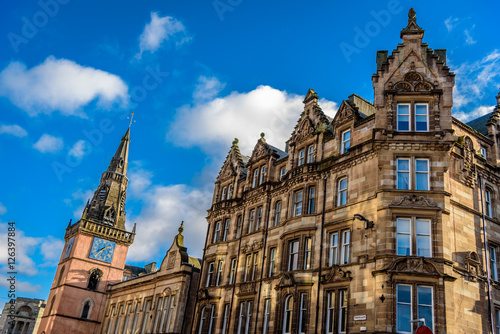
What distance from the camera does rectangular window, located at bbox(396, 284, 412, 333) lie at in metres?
22.8

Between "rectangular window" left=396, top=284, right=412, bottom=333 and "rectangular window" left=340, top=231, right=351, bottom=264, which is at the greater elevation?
"rectangular window" left=340, top=231, right=351, bottom=264

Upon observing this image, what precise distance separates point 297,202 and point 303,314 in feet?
25.1

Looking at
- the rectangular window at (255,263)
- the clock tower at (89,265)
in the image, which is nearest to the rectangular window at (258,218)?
the rectangular window at (255,263)

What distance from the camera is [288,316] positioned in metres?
29.2

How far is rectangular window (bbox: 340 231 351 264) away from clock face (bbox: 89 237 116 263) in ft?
144

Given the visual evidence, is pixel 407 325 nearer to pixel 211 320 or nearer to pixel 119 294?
pixel 211 320

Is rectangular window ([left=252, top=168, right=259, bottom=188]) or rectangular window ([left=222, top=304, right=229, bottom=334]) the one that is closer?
rectangular window ([left=222, top=304, right=229, bottom=334])

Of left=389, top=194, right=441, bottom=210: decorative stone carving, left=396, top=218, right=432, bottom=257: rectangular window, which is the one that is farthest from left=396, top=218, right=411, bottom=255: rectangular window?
left=389, top=194, right=441, bottom=210: decorative stone carving

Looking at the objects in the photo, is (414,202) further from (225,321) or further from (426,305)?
(225,321)

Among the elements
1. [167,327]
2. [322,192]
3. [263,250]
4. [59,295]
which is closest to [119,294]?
[59,295]

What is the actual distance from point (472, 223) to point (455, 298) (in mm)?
5129

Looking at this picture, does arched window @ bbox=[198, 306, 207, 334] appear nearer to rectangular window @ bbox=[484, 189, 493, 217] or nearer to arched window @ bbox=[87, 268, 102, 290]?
rectangular window @ bbox=[484, 189, 493, 217]

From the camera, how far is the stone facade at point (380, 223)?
23844 mm

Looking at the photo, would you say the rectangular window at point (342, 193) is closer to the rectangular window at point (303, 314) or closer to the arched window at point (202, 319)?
the rectangular window at point (303, 314)
